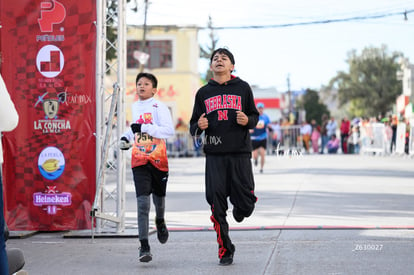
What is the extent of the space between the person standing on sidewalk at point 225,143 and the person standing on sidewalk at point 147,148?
60 centimetres

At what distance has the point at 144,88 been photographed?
827cm

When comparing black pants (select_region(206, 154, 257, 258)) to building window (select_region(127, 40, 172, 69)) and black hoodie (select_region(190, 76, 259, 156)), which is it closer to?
black hoodie (select_region(190, 76, 259, 156))

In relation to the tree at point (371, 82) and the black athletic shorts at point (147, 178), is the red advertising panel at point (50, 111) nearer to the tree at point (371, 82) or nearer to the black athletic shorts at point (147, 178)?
the black athletic shorts at point (147, 178)

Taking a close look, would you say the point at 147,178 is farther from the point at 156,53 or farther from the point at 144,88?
the point at 156,53

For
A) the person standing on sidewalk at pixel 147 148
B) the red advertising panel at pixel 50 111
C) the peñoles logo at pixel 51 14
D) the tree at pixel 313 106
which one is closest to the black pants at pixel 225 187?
the person standing on sidewalk at pixel 147 148

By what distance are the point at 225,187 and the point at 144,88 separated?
4.52ft

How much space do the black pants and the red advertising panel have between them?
2967 mm

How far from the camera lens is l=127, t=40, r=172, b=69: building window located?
182ft

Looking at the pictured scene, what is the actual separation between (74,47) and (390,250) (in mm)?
4504

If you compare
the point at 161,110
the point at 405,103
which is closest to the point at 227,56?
the point at 161,110

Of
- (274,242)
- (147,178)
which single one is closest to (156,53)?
(274,242)

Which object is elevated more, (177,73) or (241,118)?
(177,73)

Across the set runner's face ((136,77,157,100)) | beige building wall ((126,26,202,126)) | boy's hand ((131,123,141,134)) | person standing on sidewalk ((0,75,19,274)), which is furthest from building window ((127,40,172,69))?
person standing on sidewalk ((0,75,19,274))

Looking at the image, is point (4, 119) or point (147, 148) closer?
point (4, 119)
